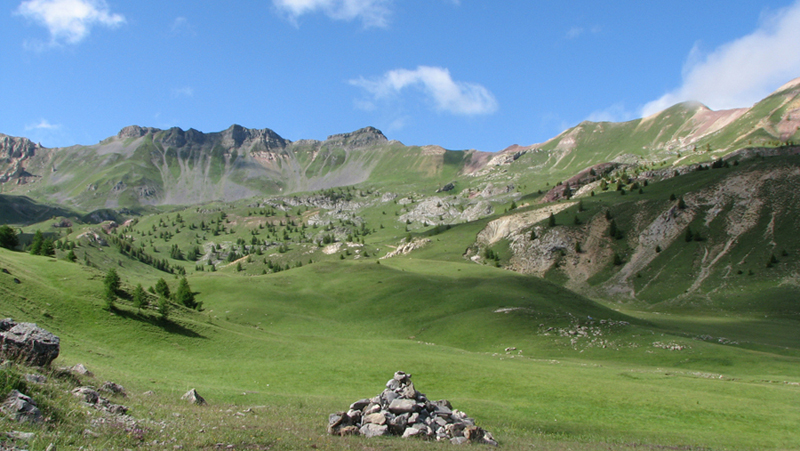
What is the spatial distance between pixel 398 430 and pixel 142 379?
64.8 ft

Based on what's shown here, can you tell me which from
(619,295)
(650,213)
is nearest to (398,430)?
(619,295)

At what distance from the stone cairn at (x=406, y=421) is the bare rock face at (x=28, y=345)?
500 inches

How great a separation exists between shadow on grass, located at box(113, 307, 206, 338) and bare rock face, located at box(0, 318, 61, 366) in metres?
28.9

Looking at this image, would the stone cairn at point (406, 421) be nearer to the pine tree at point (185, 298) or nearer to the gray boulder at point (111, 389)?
the gray boulder at point (111, 389)

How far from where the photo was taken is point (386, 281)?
10306cm

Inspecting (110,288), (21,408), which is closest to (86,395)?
(21,408)

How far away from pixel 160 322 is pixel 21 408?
3937 centimetres

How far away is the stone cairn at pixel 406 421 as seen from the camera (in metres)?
20.1

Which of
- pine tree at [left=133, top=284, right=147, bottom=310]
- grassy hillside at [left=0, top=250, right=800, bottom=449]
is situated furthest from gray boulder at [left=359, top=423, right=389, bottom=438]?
pine tree at [left=133, top=284, right=147, bottom=310]

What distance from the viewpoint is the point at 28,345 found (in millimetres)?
18094

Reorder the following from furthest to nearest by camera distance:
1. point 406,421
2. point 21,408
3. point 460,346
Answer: point 460,346
point 406,421
point 21,408

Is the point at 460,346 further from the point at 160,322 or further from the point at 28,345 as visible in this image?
the point at 28,345

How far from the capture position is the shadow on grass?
46.1 m

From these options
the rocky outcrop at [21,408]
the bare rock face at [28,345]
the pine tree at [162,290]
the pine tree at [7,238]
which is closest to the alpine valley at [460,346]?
the rocky outcrop at [21,408]
